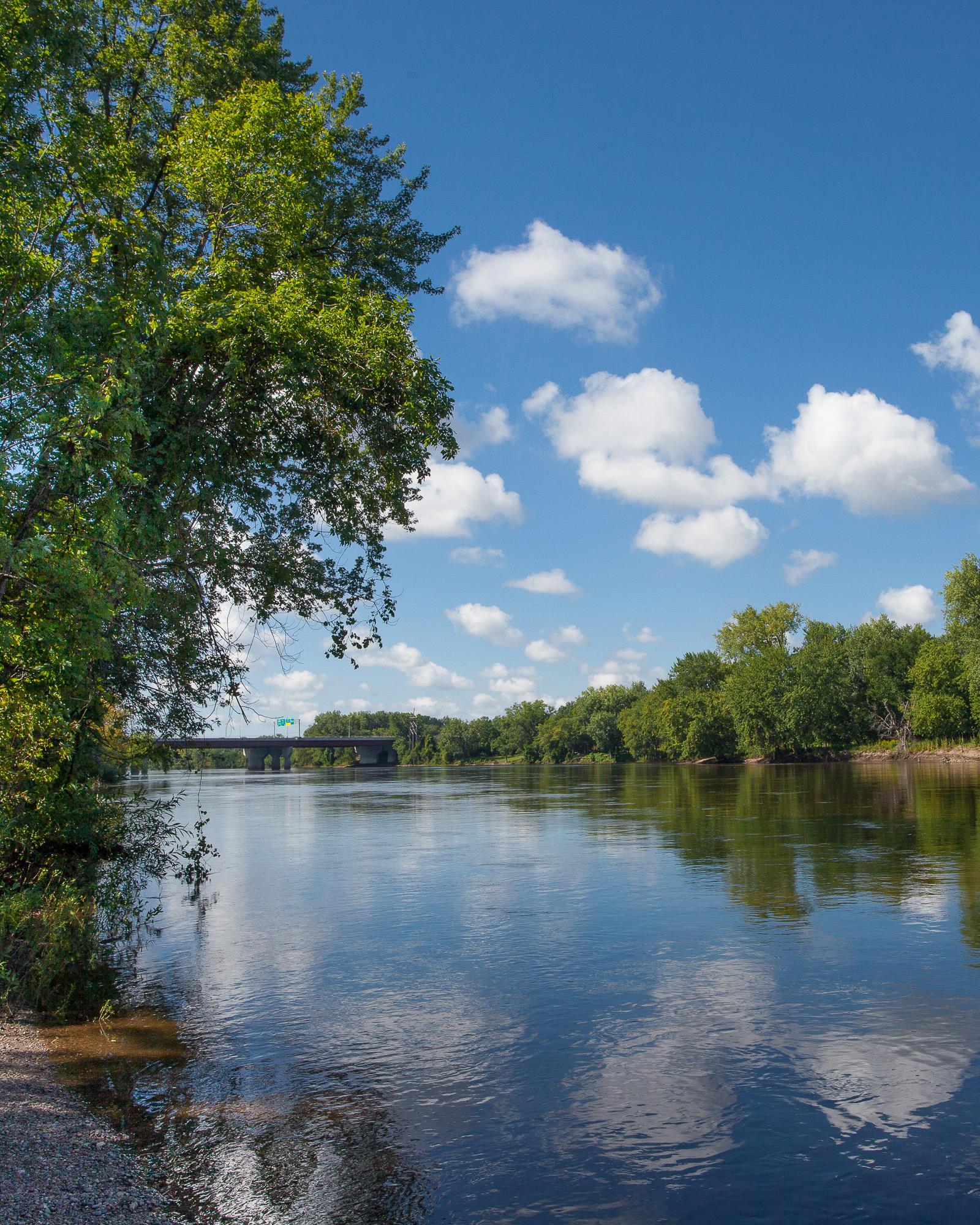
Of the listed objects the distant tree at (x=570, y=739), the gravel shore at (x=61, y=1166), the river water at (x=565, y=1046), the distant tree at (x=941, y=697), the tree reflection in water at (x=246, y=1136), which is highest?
the distant tree at (x=941, y=697)

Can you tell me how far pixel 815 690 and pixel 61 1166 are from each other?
126m

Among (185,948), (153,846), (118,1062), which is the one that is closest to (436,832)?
(153,846)

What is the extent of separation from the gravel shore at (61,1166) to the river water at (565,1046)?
41cm

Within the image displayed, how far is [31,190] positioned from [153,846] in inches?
742

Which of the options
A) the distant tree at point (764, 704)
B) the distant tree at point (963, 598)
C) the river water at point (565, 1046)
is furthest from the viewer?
the distant tree at point (764, 704)

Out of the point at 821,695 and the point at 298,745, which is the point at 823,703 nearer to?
the point at 821,695

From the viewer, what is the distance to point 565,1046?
13141 mm

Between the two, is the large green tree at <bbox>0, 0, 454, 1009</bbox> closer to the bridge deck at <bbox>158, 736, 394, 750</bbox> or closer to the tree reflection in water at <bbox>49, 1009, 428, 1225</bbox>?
the tree reflection in water at <bbox>49, 1009, 428, 1225</bbox>

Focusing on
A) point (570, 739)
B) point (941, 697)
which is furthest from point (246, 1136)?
point (570, 739)

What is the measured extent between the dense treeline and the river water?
84.5 metres

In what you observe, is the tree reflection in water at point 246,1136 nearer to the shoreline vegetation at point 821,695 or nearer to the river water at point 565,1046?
the river water at point 565,1046

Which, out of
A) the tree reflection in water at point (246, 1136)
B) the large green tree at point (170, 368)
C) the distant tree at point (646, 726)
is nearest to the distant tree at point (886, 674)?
the distant tree at point (646, 726)

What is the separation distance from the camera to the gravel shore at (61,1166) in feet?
26.5

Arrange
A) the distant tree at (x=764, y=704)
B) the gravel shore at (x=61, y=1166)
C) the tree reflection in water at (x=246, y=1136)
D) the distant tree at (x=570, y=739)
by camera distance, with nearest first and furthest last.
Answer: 1. the gravel shore at (x=61, y=1166)
2. the tree reflection in water at (x=246, y=1136)
3. the distant tree at (x=764, y=704)
4. the distant tree at (x=570, y=739)
